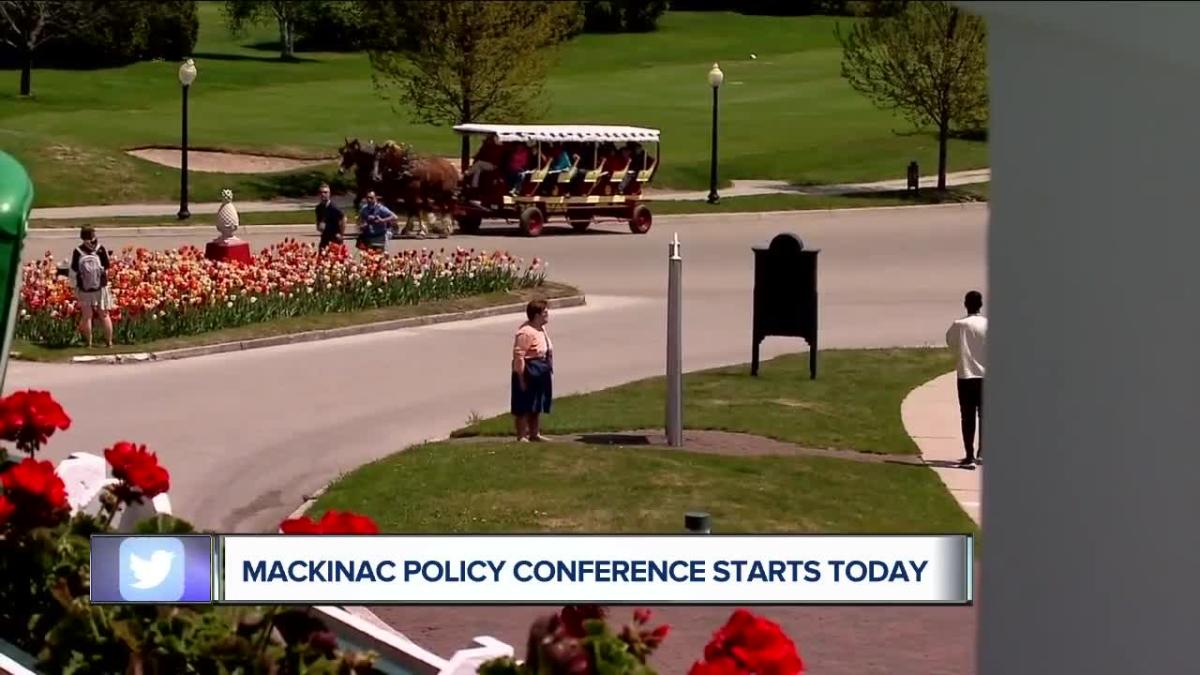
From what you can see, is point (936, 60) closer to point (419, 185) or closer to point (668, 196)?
point (668, 196)

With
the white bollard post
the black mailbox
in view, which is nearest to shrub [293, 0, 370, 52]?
the black mailbox

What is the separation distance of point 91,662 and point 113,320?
46.3 ft

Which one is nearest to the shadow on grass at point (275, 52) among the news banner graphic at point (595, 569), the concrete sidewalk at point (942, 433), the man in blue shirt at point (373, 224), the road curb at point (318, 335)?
the man in blue shirt at point (373, 224)

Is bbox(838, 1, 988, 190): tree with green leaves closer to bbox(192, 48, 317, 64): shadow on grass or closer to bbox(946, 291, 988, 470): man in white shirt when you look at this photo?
bbox(946, 291, 988, 470): man in white shirt

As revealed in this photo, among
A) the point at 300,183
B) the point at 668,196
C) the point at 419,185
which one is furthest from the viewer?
the point at 668,196

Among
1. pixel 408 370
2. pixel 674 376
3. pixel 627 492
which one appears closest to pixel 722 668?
pixel 627 492

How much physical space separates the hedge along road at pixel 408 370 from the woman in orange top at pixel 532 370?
1.21 m

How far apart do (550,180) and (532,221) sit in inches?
35.8

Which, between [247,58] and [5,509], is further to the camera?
[247,58]

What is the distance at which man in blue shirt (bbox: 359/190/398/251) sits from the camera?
89.0ft

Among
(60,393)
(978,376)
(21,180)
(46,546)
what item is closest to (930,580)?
(46,546)

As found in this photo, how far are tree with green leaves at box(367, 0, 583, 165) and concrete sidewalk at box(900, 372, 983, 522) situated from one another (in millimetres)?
21537

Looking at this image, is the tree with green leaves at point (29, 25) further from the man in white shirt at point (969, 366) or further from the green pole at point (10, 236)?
the green pole at point (10, 236)

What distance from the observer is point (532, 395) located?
15.3 meters
